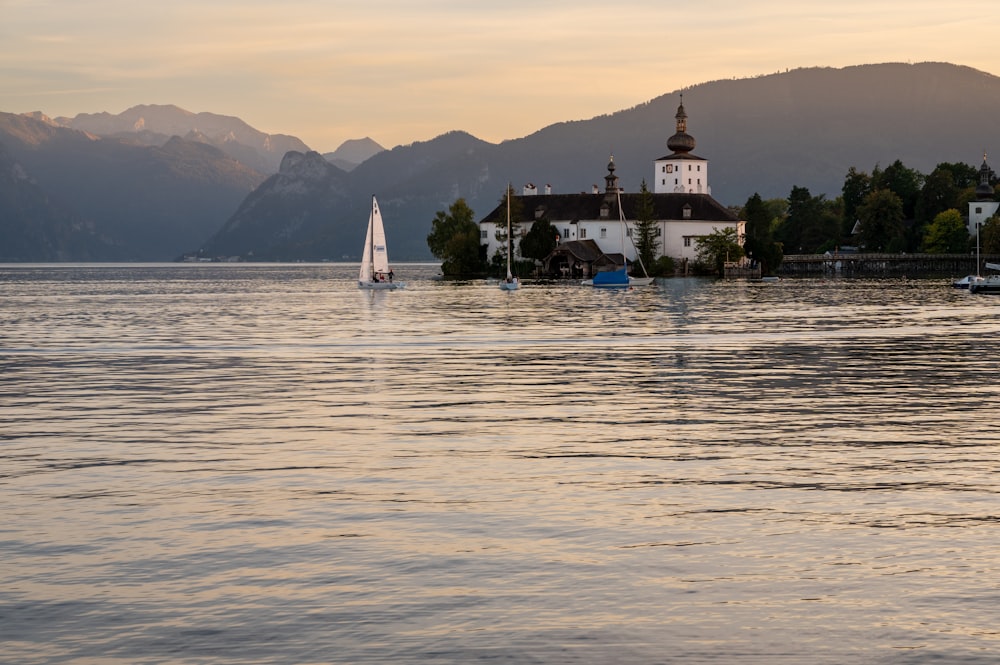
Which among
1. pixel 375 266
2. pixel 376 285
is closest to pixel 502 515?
pixel 376 285

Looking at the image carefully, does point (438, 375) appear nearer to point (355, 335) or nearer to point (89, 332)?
point (355, 335)

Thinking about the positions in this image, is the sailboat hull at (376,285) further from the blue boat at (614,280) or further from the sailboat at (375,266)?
the blue boat at (614,280)

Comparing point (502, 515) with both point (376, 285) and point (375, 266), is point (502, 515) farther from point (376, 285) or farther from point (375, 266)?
point (375, 266)

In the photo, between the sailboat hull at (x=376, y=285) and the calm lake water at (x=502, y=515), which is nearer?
the calm lake water at (x=502, y=515)

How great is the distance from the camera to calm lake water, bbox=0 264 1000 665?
13.3 meters

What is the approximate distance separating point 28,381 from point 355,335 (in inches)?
975

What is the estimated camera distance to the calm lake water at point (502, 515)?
13.3 m

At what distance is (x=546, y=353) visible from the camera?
171ft

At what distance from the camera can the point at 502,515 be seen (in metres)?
19.0

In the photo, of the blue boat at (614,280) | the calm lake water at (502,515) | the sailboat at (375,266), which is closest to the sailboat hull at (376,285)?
the sailboat at (375,266)

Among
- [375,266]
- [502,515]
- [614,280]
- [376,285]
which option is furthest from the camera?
[614,280]

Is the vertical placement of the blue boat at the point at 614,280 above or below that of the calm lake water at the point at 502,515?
below

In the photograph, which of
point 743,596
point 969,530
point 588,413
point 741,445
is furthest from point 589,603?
point 588,413

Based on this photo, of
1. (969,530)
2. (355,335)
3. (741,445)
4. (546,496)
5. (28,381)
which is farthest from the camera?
(355,335)
